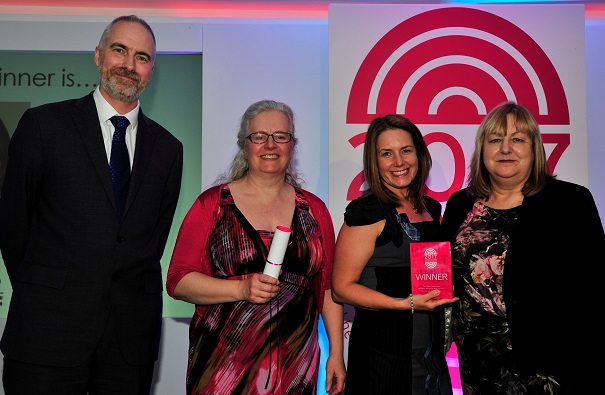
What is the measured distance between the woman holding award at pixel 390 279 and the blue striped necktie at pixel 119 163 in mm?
964

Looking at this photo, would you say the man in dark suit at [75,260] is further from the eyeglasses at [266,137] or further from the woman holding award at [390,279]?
the woman holding award at [390,279]

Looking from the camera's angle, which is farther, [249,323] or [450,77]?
[450,77]

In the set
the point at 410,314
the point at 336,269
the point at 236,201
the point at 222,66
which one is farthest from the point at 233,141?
the point at 410,314

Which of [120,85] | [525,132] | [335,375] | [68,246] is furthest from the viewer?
[335,375]

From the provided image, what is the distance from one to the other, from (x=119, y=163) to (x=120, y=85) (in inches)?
13.5

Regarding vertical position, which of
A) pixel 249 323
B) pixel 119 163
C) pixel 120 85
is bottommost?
pixel 249 323

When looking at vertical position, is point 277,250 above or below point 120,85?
below

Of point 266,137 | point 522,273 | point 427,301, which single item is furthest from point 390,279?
point 266,137

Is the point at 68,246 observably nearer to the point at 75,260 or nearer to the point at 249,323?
the point at 75,260

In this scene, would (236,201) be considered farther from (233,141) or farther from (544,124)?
(544,124)

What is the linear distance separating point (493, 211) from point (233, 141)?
2.25 metres

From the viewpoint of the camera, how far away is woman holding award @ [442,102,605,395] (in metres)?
2.62

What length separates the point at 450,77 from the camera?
4402 mm

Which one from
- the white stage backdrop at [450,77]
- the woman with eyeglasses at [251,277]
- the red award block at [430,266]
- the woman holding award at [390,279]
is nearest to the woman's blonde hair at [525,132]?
the woman holding award at [390,279]
